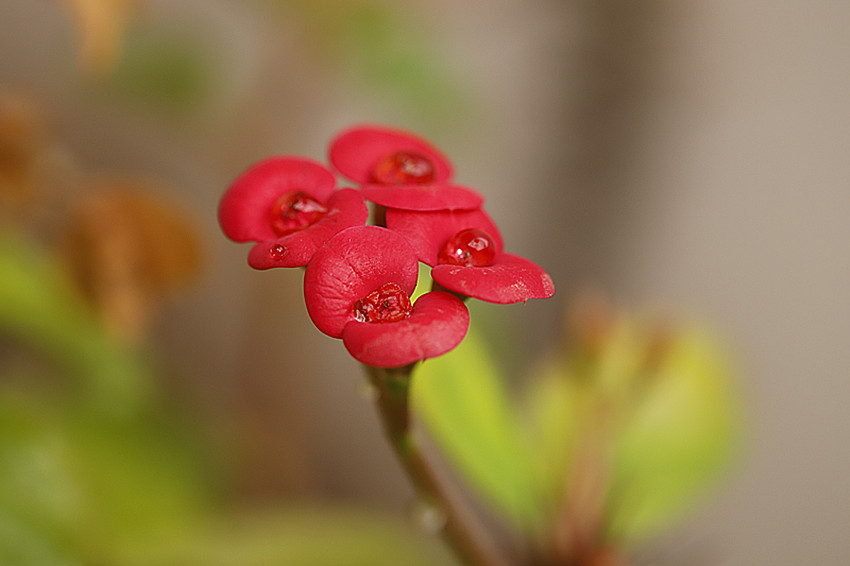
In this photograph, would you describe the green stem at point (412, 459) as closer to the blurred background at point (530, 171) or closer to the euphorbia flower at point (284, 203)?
the euphorbia flower at point (284, 203)

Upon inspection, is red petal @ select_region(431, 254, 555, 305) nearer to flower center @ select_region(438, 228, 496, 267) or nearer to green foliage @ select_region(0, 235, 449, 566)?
flower center @ select_region(438, 228, 496, 267)

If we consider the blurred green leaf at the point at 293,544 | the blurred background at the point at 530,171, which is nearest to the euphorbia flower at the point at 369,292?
the blurred green leaf at the point at 293,544

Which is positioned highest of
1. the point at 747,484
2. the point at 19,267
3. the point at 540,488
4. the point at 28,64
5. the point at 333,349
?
the point at 28,64

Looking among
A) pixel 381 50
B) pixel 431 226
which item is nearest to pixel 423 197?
pixel 431 226

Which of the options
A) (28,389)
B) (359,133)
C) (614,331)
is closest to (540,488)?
(614,331)

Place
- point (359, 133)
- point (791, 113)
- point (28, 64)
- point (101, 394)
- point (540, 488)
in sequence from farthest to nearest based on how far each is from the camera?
point (791, 113)
point (28, 64)
point (101, 394)
point (540, 488)
point (359, 133)

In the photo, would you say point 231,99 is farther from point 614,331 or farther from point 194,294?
point 614,331
